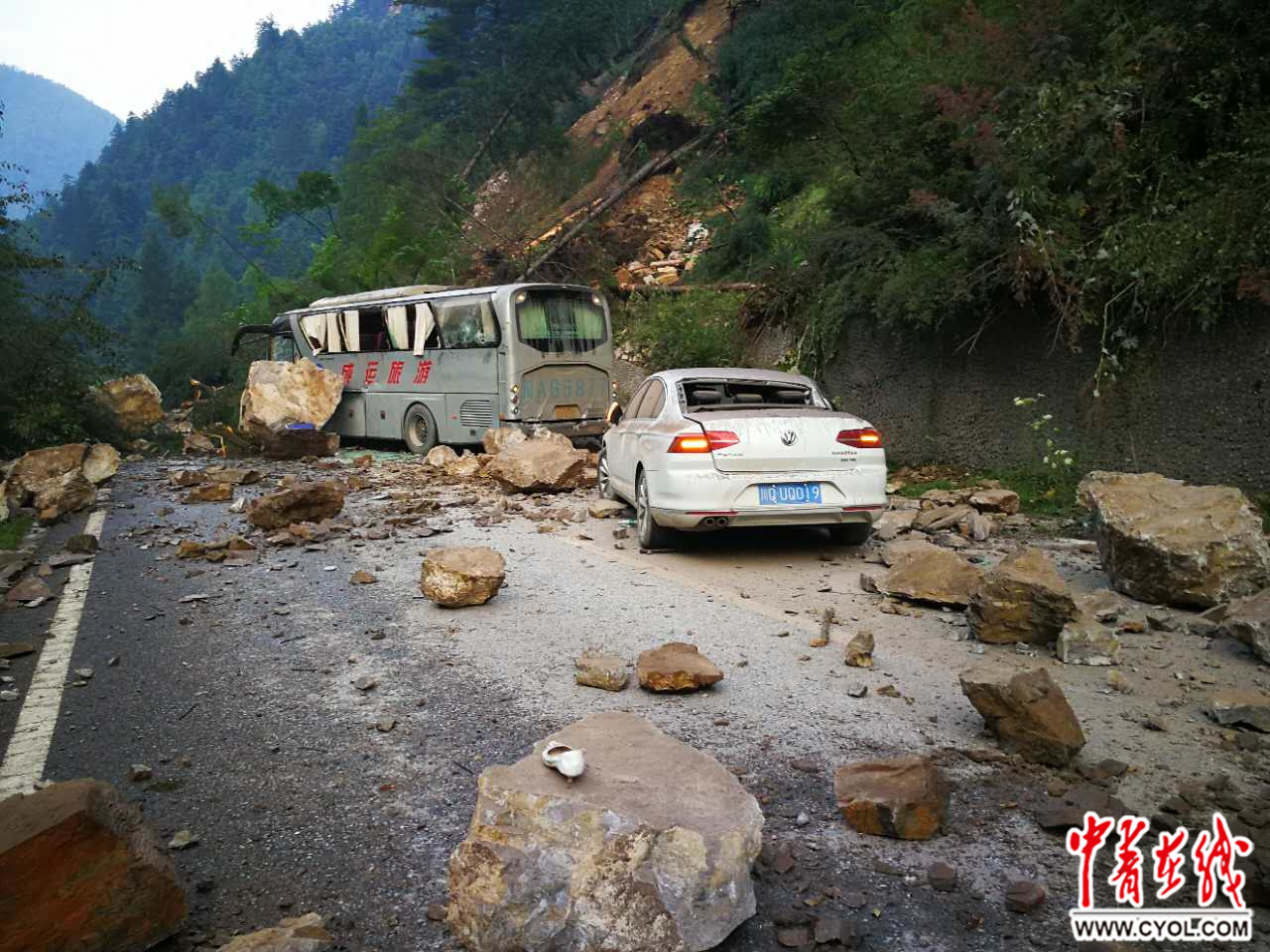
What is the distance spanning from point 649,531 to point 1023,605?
3.57 m

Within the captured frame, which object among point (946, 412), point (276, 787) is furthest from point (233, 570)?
point (946, 412)

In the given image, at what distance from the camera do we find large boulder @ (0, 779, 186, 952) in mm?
2420

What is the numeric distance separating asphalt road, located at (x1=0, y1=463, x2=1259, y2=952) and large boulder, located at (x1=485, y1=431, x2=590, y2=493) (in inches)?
154

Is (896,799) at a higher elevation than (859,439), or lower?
lower

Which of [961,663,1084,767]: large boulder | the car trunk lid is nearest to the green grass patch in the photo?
the car trunk lid

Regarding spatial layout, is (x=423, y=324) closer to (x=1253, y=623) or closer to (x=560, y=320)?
(x=560, y=320)

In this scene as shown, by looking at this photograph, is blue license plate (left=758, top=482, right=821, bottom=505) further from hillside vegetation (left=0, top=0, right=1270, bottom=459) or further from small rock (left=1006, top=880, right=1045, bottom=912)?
small rock (left=1006, top=880, right=1045, bottom=912)

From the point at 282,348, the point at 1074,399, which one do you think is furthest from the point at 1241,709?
the point at 282,348

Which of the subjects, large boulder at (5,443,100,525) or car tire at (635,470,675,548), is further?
large boulder at (5,443,100,525)

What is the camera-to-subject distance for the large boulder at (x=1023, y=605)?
5.29 metres

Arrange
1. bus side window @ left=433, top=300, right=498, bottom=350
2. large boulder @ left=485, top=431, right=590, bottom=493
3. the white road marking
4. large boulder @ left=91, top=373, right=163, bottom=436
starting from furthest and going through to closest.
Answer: large boulder @ left=91, top=373, right=163, bottom=436 → bus side window @ left=433, top=300, right=498, bottom=350 → large boulder @ left=485, top=431, right=590, bottom=493 → the white road marking

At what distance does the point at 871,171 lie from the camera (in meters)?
12.9

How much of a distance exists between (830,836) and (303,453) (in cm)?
1664

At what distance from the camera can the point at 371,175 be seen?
144 ft
